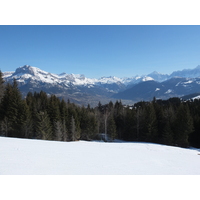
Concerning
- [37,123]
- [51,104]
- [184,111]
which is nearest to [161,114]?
[184,111]

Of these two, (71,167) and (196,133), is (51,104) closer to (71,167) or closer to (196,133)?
(71,167)

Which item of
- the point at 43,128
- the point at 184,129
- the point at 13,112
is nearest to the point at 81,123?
the point at 43,128

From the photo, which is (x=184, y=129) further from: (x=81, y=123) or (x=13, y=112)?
(x=13, y=112)

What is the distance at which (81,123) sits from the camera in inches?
1821

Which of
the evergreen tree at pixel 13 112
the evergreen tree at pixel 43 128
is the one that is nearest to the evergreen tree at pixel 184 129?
the evergreen tree at pixel 43 128

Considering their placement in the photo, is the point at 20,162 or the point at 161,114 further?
the point at 161,114

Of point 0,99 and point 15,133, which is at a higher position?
point 0,99

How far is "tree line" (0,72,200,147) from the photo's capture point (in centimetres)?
3131

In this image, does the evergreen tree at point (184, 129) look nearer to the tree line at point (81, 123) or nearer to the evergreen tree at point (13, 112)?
the tree line at point (81, 123)

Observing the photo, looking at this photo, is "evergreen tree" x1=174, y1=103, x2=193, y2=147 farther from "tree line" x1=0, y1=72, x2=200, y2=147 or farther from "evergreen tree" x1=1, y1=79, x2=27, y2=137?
"evergreen tree" x1=1, y1=79, x2=27, y2=137

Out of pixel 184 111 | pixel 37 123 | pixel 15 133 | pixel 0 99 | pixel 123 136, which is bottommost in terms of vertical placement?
pixel 123 136

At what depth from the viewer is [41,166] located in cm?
770

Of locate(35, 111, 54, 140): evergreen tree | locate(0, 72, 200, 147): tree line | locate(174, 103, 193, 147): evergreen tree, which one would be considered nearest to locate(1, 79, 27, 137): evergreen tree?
locate(0, 72, 200, 147): tree line

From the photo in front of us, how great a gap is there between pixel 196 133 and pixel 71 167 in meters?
42.6
